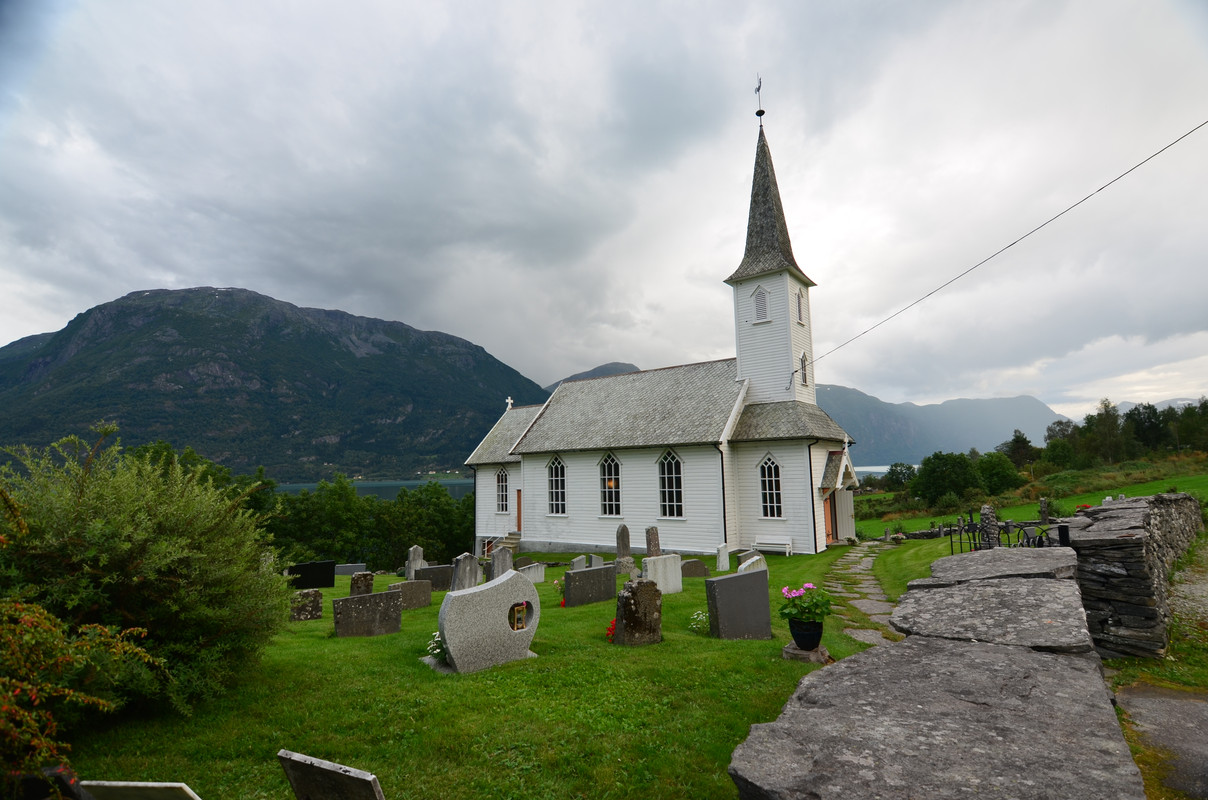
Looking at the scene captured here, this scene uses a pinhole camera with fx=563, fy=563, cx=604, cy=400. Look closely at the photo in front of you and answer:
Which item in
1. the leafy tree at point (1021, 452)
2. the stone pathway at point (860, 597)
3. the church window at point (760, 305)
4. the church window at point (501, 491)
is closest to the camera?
the stone pathway at point (860, 597)

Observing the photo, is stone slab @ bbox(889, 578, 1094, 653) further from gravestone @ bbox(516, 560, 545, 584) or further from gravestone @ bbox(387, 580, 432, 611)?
gravestone @ bbox(516, 560, 545, 584)

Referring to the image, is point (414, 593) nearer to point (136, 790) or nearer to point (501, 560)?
point (501, 560)

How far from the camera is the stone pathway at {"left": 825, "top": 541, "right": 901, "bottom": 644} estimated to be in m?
9.68

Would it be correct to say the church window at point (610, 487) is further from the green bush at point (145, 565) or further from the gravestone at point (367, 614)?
the green bush at point (145, 565)

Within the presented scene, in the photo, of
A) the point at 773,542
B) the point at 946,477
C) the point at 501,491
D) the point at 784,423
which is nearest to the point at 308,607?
the point at 773,542

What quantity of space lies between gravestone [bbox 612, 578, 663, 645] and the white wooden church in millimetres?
13508

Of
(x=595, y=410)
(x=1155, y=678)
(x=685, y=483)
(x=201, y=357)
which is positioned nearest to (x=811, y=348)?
(x=685, y=483)

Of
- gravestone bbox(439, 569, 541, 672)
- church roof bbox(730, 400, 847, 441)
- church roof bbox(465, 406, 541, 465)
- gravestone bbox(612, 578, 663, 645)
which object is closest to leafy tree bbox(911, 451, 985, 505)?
church roof bbox(730, 400, 847, 441)

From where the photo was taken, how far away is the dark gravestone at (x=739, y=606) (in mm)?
9273

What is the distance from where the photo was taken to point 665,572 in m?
13.5

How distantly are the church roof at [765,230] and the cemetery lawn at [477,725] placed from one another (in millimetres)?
18448

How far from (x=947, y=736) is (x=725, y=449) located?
1960cm

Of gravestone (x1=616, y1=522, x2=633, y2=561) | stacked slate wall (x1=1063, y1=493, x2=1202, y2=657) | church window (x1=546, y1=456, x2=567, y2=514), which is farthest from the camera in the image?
church window (x1=546, y1=456, x2=567, y2=514)

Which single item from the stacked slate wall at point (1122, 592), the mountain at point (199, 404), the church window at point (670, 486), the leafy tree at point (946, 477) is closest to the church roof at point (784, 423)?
the church window at point (670, 486)
